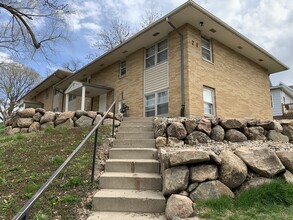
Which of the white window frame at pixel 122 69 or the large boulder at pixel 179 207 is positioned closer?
the large boulder at pixel 179 207

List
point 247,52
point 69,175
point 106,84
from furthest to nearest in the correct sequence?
point 106,84
point 247,52
point 69,175

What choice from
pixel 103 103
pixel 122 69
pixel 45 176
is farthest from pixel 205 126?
pixel 103 103

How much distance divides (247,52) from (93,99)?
9775 mm

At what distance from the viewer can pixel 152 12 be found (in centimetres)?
2308

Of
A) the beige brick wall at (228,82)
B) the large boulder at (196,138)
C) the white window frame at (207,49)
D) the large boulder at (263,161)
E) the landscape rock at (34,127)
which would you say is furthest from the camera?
the white window frame at (207,49)

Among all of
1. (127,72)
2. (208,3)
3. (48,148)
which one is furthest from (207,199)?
(127,72)

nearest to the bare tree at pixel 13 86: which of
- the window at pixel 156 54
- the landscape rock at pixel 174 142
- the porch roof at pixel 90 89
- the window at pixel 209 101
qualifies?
the porch roof at pixel 90 89

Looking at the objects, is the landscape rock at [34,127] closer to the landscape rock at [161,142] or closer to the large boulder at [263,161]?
the landscape rock at [161,142]

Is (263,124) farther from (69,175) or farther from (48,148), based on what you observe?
(48,148)

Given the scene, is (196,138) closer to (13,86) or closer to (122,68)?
(122,68)

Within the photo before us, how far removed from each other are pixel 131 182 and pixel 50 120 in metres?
5.06

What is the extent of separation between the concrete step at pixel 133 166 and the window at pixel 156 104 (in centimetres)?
608

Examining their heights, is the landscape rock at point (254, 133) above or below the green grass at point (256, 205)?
above

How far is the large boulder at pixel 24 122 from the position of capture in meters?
7.97
